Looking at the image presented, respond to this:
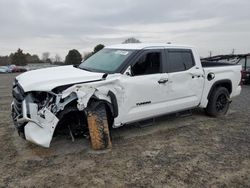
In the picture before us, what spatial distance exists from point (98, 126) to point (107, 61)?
1539 millimetres

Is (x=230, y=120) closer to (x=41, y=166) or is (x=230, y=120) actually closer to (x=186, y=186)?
(x=186, y=186)

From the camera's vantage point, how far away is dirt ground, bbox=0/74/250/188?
379 cm

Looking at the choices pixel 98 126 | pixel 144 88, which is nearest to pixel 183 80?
pixel 144 88

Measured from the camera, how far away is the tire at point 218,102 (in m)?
7.07

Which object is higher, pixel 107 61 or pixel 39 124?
pixel 107 61

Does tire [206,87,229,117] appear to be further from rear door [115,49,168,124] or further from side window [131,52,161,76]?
side window [131,52,161,76]

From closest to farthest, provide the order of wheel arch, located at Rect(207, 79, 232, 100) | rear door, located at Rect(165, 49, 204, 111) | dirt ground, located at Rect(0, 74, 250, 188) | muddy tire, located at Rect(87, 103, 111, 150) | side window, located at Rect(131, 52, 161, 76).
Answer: dirt ground, located at Rect(0, 74, 250, 188), muddy tire, located at Rect(87, 103, 111, 150), side window, located at Rect(131, 52, 161, 76), rear door, located at Rect(165, 49, 204, 111), wheel arch, located at Rect(207, 79, 232, 100)

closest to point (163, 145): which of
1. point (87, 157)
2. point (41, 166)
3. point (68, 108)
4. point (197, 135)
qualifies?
point (197, 135)

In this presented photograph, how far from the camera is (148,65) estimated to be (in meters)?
5.65

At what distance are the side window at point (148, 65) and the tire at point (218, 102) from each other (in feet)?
6.68

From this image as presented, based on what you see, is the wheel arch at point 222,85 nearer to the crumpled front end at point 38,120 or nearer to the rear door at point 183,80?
the rear door at point 183,80

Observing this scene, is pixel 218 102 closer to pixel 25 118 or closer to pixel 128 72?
pixel 128 72

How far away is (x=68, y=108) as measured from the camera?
4629 mm

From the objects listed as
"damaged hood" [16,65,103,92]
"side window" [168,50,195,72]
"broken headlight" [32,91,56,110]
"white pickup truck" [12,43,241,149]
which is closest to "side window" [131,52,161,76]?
"white pickup truck" [12,43,241,149]
